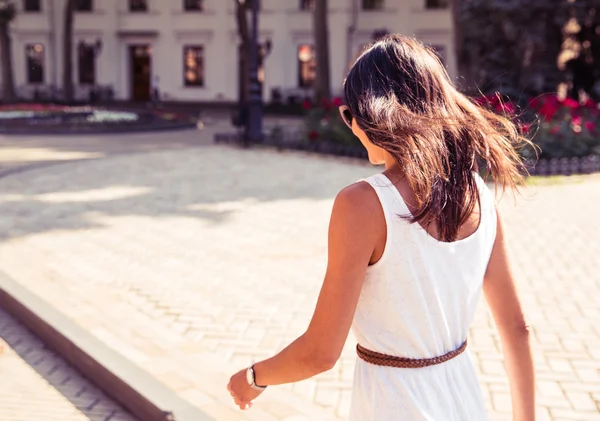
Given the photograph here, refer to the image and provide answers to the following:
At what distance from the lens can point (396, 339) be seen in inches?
68.2

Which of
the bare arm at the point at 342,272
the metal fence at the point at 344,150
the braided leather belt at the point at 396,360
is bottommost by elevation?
the metal fence at the point at 344,150

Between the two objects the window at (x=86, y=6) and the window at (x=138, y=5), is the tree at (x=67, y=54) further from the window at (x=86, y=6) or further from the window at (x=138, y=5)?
the window at (x=138, y=5)

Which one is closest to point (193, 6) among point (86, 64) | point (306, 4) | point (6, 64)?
point (306, 4)

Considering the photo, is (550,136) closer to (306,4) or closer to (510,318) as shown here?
(510,318)

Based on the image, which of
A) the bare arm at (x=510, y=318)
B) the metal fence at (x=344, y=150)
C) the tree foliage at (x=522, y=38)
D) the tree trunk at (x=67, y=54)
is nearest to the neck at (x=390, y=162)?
the bare arm at (x=510, y=318)

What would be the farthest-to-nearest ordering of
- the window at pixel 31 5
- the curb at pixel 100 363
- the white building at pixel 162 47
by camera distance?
the window at pixel 31 5 → the white building at pixel 162 47 → the curb at pixel 100 363

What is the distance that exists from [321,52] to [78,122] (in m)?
10.6

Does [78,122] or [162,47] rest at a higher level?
[162,47]

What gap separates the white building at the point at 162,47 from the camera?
137 feet

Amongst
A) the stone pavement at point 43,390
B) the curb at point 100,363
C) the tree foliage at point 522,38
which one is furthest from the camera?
the tree foliage at point 522,38

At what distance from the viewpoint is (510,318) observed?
1905 millimetres

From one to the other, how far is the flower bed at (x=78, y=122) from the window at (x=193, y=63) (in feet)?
48.7

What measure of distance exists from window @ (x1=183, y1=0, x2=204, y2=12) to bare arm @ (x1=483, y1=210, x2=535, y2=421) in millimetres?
43588

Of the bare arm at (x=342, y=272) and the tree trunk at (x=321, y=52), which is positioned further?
the tree trunk at (x=321, y=52)
